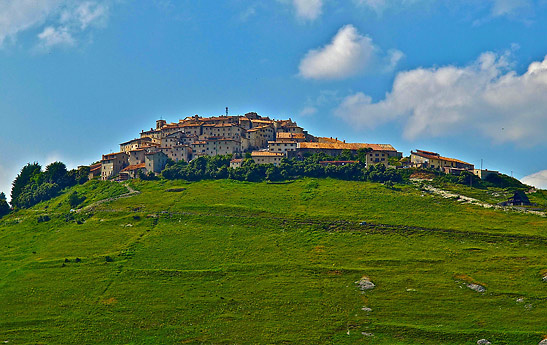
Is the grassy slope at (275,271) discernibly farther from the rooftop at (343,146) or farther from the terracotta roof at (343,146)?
the rooftop at (343,146)

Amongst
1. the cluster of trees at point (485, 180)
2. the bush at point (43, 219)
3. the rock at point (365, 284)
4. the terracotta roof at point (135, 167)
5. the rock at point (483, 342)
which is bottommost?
the rock at point (483, 342)

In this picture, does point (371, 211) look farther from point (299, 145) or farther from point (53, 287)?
point (53, 287)

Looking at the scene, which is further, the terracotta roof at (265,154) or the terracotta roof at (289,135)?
the terracotta roof at (289,135)

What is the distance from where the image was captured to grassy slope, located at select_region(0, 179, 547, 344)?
68.6 metres

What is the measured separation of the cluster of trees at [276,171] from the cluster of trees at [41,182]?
22.1m

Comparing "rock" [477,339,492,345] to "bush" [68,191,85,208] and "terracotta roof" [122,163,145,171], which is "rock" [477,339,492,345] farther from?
"terracotta roof" [122,163,145,171]

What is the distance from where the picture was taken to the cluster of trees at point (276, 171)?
399 ft

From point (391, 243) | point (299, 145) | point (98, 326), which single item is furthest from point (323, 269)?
point (299, 145)

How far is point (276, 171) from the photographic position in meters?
125

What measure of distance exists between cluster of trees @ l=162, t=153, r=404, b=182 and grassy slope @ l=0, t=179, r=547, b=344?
28.9 feet

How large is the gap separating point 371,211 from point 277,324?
37288 mm

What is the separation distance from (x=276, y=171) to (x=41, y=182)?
166ft

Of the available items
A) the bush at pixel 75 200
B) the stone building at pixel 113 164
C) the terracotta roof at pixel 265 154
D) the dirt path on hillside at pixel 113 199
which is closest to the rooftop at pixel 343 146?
the terracotta roof at pixel 265 154

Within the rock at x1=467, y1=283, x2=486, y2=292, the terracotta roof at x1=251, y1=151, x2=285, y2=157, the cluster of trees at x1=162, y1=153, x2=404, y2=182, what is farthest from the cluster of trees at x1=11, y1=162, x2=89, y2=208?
the rock at x1=467, y1=283, x2=486, y2=292
